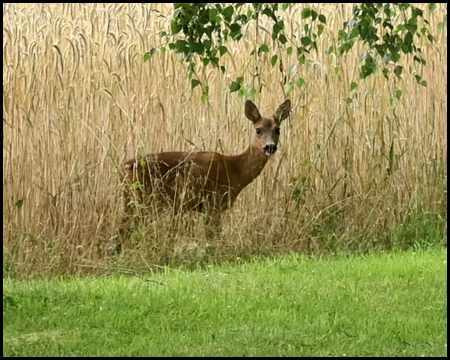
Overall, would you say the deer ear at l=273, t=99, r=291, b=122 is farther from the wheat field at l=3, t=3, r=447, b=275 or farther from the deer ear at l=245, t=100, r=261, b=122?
the wheat field at l=3, t=3, r=447, b=275

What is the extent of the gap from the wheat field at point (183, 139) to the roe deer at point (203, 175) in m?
0.12

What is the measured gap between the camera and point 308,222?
28.2 feet

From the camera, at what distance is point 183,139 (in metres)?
8.92

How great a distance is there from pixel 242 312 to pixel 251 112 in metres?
2.83

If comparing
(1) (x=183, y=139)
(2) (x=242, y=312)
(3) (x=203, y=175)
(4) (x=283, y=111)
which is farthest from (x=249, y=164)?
(2) (x=242, y=312)

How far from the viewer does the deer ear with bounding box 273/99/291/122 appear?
8.51 m

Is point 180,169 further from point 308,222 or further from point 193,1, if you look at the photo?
point 193,1

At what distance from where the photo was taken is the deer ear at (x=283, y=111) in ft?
27.9

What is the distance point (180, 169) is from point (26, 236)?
4.32ft

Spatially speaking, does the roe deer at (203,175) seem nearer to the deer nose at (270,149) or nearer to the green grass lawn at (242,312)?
the deer nose at (270,149)

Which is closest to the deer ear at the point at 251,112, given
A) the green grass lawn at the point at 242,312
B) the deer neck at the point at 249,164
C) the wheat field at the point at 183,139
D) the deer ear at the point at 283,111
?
the deer ear at the point at 283,111

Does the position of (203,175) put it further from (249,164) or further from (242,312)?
(242,312)

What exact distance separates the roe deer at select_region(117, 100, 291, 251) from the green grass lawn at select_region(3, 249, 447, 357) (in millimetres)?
943

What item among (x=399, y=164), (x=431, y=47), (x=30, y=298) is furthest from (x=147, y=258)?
(x=431, y=47)
